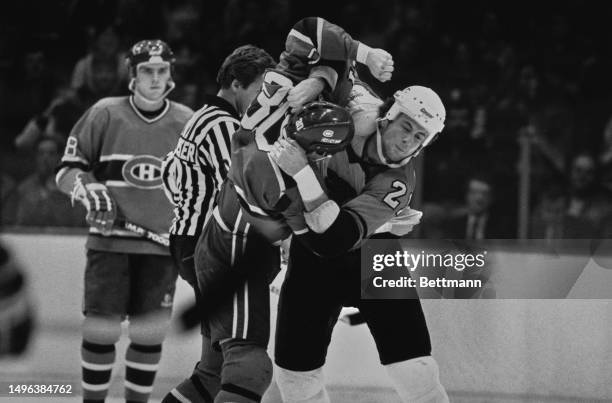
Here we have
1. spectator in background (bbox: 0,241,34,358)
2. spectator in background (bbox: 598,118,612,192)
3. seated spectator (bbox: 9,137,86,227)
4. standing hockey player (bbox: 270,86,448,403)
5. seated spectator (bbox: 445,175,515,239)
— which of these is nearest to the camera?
standing hockey player (bbox: 270,86,448,403)

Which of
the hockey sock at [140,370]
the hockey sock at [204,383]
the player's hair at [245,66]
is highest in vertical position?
the player's hair at [245,66]

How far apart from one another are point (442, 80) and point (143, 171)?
166cm

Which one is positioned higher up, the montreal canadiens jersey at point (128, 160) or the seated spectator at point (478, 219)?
the montreal canadiens jersey at point (128, 160)

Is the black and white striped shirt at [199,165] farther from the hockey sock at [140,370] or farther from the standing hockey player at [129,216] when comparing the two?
the hockey sock at [140,370]

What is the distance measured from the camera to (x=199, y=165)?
12.3 ft

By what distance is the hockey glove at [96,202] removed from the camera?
13.4ft

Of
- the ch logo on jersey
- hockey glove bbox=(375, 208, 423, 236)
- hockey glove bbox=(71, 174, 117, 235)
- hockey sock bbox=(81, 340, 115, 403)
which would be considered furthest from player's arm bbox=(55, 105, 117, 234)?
hockey glove bbox=(375, 208, 423, 236)

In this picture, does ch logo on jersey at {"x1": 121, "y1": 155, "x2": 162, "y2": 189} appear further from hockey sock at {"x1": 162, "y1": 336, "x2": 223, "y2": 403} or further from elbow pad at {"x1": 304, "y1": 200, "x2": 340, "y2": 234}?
elbow pad at {"x1": 304, "y1": 200, "x2": 340, "y2": 234}

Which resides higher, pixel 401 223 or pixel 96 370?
pixel 401 223

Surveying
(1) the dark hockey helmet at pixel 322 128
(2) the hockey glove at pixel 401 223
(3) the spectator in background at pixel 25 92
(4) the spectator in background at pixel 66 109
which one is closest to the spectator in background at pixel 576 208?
(2) the hockey glove at pixel 401 223

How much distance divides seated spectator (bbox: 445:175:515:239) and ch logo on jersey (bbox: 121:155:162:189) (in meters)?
1.21

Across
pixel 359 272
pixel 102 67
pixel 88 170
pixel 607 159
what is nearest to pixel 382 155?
pixel 359 272

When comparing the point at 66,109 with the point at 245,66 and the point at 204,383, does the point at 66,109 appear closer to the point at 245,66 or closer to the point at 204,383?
the point at 245,66

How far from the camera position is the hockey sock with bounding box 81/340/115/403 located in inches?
162
